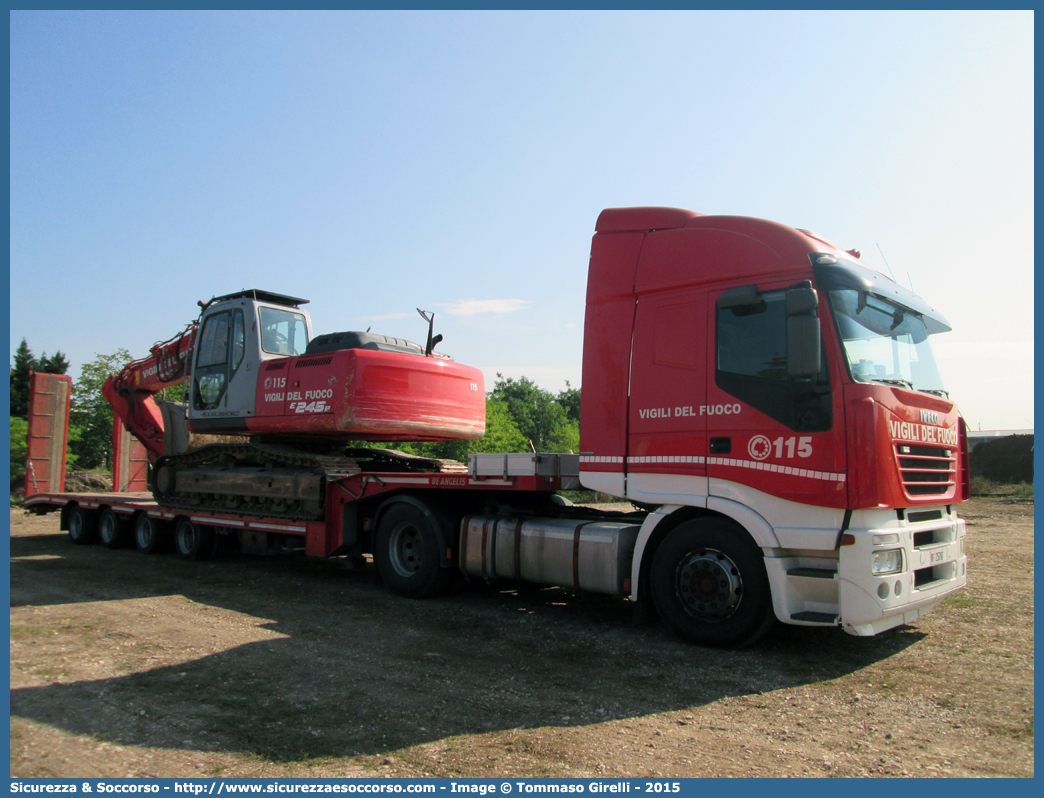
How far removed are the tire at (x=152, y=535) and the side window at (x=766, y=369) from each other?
426 inches

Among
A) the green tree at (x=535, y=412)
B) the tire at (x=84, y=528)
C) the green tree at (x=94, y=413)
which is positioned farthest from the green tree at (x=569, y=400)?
the tire at (x=84, y=528)

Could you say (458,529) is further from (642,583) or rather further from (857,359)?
(857,359)

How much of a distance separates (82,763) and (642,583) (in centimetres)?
467

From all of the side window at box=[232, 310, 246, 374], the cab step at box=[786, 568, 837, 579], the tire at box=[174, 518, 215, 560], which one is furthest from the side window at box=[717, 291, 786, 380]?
the tire at box=[174, 518, 215, 560]

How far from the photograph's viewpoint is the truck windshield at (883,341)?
6121mm

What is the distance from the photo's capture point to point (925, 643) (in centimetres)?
687

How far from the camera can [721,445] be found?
21.5 ft

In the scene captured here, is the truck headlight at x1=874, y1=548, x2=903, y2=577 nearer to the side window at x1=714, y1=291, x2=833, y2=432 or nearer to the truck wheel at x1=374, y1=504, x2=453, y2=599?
the side window at x1=714, y1=291, x2=833, y2=432

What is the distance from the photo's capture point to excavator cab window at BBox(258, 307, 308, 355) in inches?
454

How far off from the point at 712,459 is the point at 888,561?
1614mm

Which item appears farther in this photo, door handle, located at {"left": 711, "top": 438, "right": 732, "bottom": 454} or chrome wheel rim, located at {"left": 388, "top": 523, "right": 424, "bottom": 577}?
chrome wheel rim, located at {"left": 388, "top": 523, "right": 424, "bottom": 577}

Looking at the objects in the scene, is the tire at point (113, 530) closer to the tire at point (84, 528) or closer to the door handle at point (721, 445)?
the tire at point (84, 528)

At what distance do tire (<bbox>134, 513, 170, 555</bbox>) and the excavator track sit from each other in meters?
0.40

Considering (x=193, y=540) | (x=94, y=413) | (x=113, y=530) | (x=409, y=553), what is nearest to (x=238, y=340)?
(x=193, y=540)
